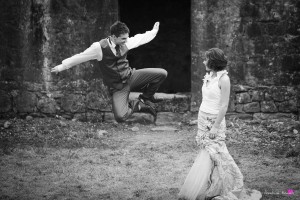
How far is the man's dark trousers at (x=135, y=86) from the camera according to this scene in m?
5.90

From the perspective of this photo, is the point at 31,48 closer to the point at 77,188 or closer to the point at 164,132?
the point at 164,132

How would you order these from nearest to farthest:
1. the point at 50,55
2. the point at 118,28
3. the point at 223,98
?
the point at 223,98 → the point at 118,28 → the point at 50,55

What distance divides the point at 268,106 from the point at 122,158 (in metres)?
3.19

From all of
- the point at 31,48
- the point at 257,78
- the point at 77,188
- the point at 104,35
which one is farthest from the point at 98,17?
the point at 77,188

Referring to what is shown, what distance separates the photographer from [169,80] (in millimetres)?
11641

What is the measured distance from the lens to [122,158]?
6.81 metres

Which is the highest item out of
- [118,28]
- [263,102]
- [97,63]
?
[118,28]

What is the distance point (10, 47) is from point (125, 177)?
4.11 meters

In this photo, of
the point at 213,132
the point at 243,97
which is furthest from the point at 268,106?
the point at 213,132

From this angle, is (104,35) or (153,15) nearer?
(104,35)

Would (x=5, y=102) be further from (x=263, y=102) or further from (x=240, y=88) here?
(x=263, y=102)

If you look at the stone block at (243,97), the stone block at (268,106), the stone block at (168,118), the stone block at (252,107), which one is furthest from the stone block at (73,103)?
the stone block at (268,106)

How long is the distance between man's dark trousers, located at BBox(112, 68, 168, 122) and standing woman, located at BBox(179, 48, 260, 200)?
121 centimetres

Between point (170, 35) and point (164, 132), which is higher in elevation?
point (170, 35)
